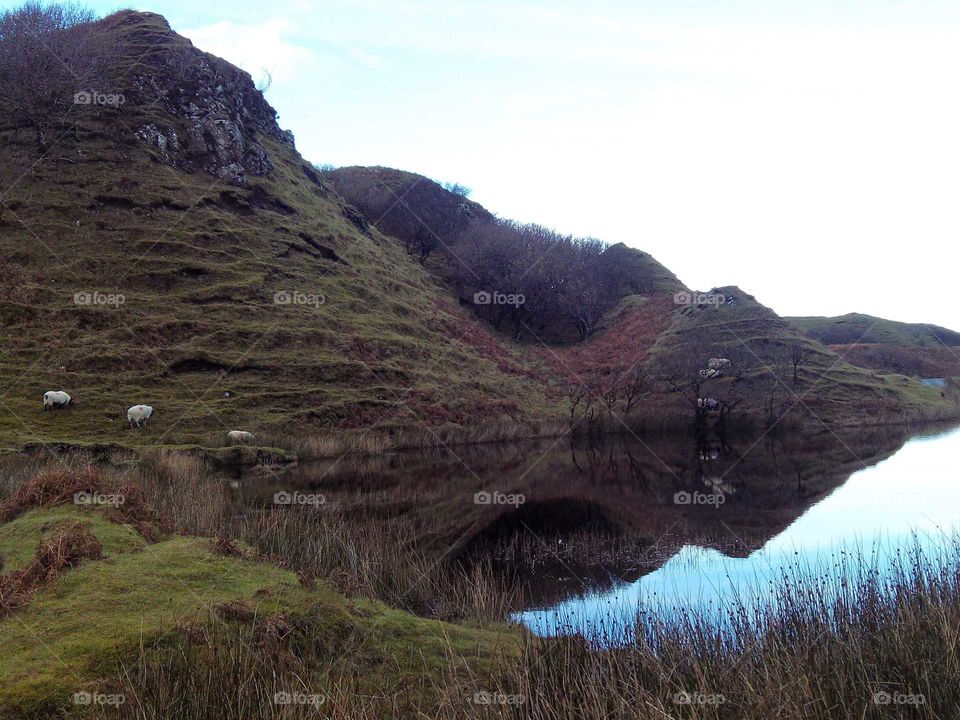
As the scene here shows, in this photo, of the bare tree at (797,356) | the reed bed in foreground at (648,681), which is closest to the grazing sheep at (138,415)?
the reed bed in foreground at (648,681)

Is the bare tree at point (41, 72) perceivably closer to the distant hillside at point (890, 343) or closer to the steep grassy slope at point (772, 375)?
the steep grassy slope at point (772, 375)

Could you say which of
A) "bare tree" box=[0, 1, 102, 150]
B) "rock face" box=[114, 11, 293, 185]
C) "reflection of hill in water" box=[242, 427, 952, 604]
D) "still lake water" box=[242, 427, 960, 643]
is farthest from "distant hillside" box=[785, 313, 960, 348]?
"bare tree" box=[0, 1, 102, 150]

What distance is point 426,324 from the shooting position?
52188 mm

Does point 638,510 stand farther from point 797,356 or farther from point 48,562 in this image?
point 797,356

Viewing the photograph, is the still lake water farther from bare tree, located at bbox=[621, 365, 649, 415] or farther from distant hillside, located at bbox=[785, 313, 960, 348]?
distant hillside, located at bbox=[785, 313, 960, 348]

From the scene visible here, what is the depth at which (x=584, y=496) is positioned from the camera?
2144 cm

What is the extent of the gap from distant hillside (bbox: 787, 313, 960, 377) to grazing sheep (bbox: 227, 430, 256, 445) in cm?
6149

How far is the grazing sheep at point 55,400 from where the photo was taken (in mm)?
28781

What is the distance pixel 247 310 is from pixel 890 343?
3487 inches

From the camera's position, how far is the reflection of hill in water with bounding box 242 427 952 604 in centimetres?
1389

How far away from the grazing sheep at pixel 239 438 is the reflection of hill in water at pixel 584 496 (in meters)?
3.65

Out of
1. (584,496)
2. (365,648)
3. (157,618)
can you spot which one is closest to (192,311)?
(584,496)

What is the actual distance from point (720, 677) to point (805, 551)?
8.82 metres

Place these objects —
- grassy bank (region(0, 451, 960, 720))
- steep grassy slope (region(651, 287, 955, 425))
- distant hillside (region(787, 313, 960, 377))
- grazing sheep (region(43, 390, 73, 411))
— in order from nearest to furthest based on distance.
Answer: grassy bank (region(0, 451, 960, 720)), grazing sheep (region(43, 390, 73, 411)), steep grassy slope (region(651, 287, 955, 425)), distant hillside (region(787, 313, 960, 377))
